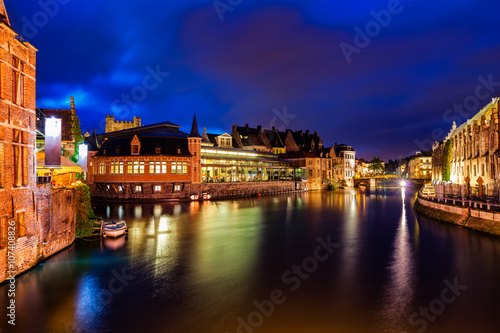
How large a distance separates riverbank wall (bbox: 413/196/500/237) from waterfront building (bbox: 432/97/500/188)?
3.41 m

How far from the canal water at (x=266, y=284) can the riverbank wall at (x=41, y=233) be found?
0.67 metres

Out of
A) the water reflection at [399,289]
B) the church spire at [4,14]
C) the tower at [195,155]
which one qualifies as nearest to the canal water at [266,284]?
the water reflection at [399,289]

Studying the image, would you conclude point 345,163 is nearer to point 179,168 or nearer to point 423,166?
point 423,166

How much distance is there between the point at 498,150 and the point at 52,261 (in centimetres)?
4210

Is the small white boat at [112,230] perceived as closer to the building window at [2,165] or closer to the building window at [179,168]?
the building window at [2,165]

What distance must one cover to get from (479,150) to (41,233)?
4863cm

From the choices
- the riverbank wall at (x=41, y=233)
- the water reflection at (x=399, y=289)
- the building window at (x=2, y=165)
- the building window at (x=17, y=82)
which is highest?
the building window at (x=17, y=82)

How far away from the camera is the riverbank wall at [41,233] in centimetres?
1480

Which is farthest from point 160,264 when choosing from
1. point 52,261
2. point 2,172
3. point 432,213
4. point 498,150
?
point 498,150

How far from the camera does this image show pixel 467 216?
29.0 meters

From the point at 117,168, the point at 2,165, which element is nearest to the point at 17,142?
the point at 2,165

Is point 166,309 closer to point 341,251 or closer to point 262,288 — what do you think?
point 262,288

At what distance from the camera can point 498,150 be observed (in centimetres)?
3441

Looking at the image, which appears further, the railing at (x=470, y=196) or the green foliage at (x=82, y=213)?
the railing at (x=470, y=196)
